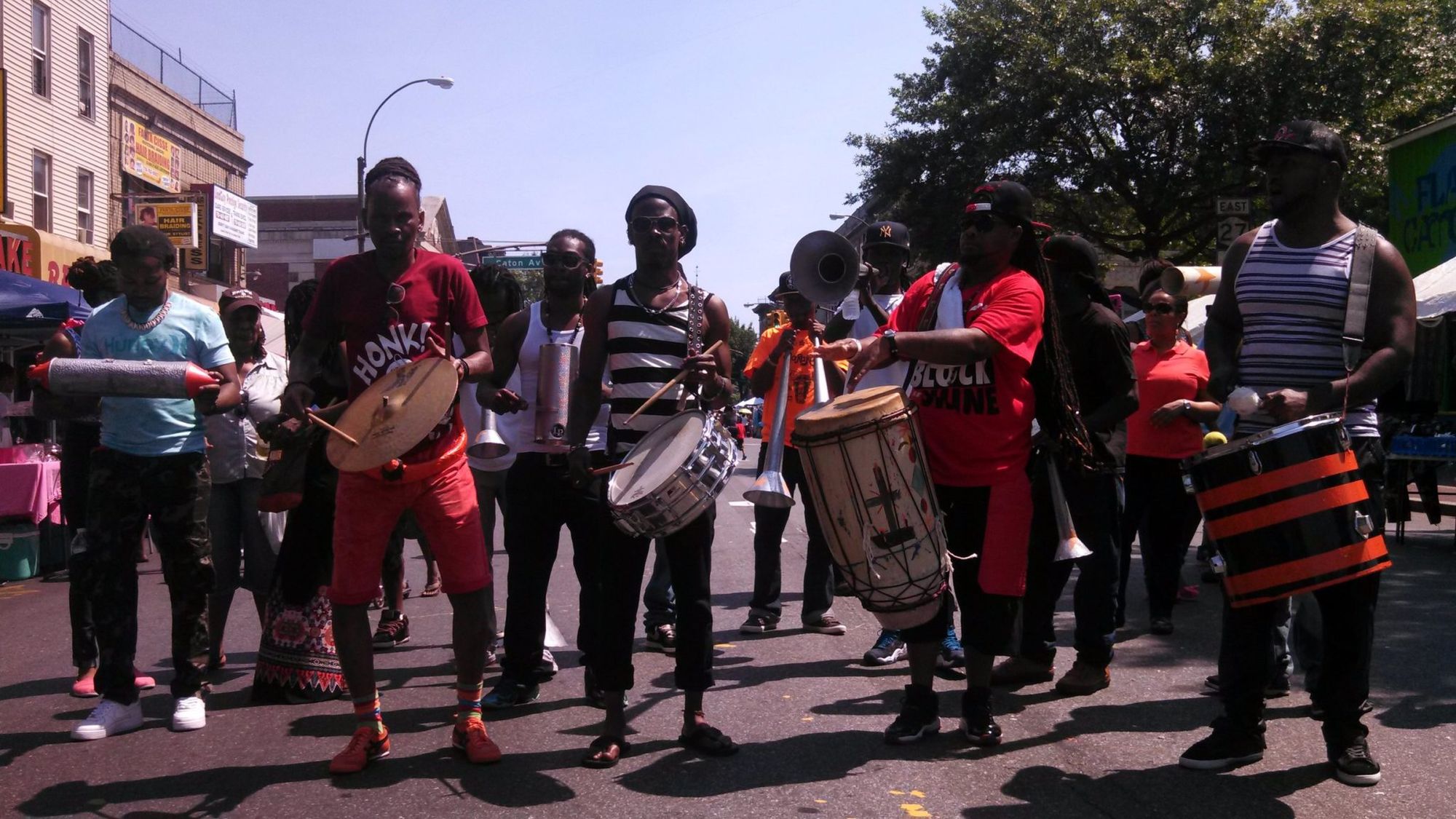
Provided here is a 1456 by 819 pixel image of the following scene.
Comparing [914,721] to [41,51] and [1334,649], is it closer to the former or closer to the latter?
[1334,649]

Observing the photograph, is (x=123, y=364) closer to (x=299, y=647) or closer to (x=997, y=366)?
(x=299, y=647)

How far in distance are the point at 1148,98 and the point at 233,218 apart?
1001 inches

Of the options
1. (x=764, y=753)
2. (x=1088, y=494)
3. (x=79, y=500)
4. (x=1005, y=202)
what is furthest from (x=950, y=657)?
(x=79, y=500)

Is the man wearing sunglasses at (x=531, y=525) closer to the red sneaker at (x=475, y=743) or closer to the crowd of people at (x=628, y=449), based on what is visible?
the crowd of people at (x=628, y=449)

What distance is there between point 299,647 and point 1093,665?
3588mm

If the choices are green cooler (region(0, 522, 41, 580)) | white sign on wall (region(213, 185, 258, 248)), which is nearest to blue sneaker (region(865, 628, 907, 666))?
green cooler (region(0, 522, 41, 580))

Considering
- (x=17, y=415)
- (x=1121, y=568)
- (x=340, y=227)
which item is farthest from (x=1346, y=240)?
(x=340, y=227)

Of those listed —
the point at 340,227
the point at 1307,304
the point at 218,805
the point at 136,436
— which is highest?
the point at 340,227

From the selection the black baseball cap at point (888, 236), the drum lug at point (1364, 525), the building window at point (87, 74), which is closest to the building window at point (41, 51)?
the building window at point (87, 74)

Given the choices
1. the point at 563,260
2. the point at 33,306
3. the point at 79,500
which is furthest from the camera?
the point at 33,306

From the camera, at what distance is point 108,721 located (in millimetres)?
5480

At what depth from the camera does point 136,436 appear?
18.4ft

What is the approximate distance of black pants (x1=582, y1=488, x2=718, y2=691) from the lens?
16.4 feet

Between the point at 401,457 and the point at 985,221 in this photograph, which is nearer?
the point at 401,457
